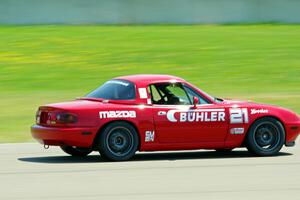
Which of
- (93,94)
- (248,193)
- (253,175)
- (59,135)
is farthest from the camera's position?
(93,94)

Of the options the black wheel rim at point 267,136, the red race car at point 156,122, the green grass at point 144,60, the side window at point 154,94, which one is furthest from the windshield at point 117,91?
the green grass at point 144,60

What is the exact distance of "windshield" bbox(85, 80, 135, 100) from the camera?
12336 mm

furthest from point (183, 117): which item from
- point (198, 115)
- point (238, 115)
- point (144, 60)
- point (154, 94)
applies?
point (144, 60)

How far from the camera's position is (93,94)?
1269cm

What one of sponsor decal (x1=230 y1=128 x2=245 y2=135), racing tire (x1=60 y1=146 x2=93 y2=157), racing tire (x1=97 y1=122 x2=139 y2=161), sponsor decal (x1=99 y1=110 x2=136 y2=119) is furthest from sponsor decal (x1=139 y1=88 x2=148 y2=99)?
sponsor decal (x1=230 y1=128 x2=245 y2=135)

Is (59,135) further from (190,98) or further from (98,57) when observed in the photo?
(98,57)

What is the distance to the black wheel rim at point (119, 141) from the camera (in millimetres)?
11984

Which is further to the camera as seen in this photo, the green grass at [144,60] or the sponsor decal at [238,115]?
the green grass at [144,60]

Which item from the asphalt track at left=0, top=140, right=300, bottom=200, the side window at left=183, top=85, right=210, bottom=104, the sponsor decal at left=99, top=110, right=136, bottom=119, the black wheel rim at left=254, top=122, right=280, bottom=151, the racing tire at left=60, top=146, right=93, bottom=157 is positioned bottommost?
the asphalt track at left=0, top=140, right=300, bottom=200

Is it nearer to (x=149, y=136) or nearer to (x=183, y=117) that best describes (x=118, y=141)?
(x=149, y=136)

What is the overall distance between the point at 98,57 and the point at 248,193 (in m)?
20.8

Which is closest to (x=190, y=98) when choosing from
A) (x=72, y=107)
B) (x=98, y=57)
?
(x=72, y=107)

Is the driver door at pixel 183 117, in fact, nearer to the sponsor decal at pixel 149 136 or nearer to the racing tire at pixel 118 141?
the sponsor decal at pixel 149 136

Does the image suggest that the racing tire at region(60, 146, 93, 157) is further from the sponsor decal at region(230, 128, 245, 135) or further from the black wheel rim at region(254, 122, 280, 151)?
the black wheel rim at region(254, 122, 280, 151)
